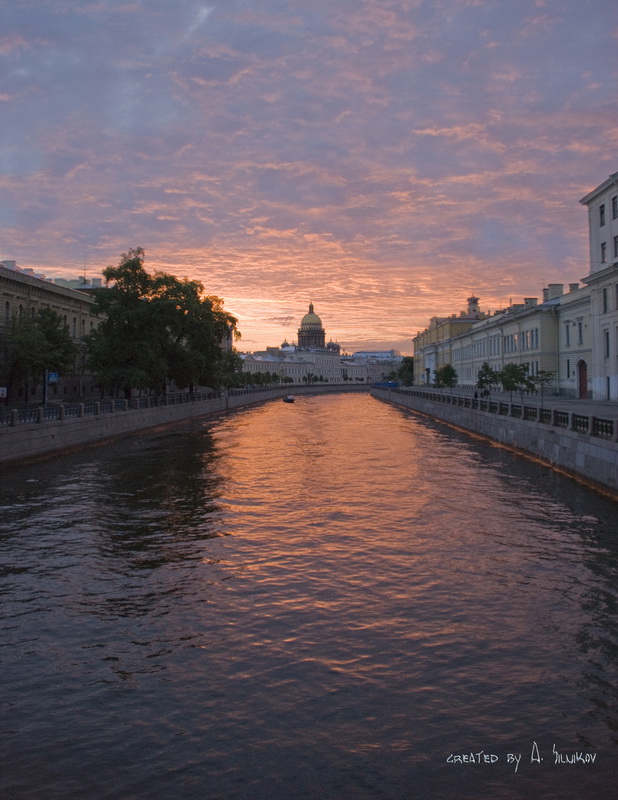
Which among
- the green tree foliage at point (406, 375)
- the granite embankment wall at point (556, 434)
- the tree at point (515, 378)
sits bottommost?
the granite embankment wall at point (556, 434)

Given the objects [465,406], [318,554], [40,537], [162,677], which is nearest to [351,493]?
[318,554]

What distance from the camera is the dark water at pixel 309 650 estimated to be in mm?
6727

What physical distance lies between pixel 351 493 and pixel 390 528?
549cm

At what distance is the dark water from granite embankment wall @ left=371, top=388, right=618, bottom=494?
203 centimetres

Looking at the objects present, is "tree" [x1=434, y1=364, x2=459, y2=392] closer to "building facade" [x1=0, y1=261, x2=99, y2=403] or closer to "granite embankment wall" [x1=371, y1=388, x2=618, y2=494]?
"granite embankment wall" [x1=371, y1=388, x2=618, y2=494]

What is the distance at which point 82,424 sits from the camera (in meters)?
36.4

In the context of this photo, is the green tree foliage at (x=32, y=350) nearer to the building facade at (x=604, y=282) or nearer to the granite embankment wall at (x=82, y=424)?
the granite embankment wall at (x=82, y=424)

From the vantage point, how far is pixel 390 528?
1712 centimetres

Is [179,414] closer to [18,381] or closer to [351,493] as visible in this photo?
[18,381]

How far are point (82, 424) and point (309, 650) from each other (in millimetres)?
29447

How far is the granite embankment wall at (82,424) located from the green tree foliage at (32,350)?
6797 millimetres

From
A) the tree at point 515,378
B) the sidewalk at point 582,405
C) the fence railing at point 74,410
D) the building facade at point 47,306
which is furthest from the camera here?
the building facade at point 47,306

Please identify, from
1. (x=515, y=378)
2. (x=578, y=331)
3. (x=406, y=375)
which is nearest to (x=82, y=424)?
(x=515, y=378)

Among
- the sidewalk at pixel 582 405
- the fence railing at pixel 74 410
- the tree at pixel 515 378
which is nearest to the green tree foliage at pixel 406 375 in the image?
the sidewalk at pixel 582 405
